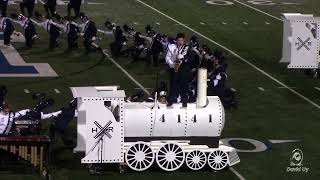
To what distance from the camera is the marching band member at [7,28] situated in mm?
26781

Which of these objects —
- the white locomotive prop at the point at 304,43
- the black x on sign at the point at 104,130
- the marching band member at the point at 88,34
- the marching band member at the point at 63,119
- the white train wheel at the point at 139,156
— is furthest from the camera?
the marching band member at the point at 88,34

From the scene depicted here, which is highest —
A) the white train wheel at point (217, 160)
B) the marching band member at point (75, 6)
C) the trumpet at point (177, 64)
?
the marching band member at point (75, 6)

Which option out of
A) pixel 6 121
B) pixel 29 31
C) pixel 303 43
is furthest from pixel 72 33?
pixel 6 121

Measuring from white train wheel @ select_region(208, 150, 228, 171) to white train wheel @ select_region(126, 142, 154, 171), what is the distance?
1.17m

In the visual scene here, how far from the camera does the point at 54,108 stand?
2023 cm

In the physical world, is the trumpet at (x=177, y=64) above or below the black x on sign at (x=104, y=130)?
above

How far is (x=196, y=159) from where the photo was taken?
1592 centimetres

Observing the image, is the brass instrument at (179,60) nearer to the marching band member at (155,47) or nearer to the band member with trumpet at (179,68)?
the band member with trumpet at (179,68)

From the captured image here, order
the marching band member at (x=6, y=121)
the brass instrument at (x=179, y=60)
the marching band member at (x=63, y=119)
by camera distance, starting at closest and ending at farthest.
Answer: the marching band member at (x=6, y=121) → the marching band member at (x=63, y=119) → the brass instrument at (x=179, y=60)

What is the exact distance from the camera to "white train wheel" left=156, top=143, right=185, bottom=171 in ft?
51.8

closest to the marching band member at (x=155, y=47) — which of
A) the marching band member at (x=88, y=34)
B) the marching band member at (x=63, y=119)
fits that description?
the marching band member at (x=88, y=34)

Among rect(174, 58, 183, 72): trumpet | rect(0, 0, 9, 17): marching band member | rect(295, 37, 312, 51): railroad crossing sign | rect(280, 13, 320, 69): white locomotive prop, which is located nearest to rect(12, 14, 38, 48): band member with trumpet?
rect(0, 0, 9, 17): marching band member

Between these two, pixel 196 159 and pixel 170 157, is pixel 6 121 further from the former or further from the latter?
pixel 196 159

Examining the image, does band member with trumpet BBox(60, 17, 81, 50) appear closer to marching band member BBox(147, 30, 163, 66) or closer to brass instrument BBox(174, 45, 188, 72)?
marching band member BBox(147, 30, 163, 66)
